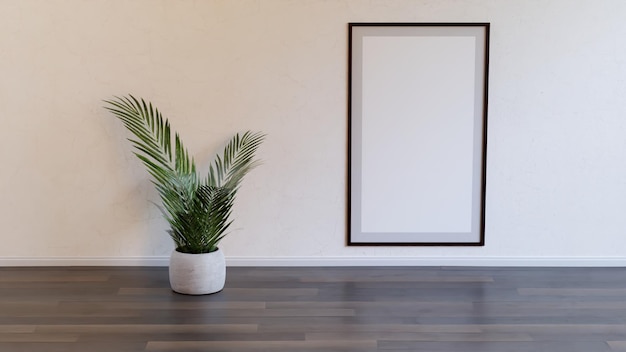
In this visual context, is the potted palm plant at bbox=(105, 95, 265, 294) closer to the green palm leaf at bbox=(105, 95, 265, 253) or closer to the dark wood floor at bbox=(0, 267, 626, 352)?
the green palm leaf at bbox=(105, 95, 265, 253)

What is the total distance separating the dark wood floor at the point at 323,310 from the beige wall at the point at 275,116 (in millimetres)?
211

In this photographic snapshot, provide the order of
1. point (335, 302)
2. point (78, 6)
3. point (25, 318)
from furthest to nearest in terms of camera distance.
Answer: point (78, 6) < point (335, 302) < point (25, 318)

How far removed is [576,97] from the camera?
3549mm

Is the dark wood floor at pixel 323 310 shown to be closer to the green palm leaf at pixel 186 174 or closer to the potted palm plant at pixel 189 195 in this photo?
the potted palm plant at pixel 189 195

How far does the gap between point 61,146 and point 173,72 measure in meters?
0.73

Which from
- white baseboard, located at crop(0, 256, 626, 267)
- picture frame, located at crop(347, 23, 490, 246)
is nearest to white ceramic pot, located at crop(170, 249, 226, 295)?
white baseboard, located at crop(0, 256, 626, 267)

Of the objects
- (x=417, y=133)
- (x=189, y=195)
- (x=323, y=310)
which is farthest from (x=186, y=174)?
(x=417, y=133)

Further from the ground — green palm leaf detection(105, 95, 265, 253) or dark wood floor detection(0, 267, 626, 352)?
green palm leaf detection(105, 95, 265, 253)

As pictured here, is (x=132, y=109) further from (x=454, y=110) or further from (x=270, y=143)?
(x=454, y=110)

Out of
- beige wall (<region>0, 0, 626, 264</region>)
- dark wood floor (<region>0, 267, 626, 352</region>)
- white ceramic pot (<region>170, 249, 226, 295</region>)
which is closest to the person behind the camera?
dark wood floor (<region>0, 267, 626, 352</region>)

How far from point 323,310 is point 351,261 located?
2.49 ft

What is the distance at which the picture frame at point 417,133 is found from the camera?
3.51 metres

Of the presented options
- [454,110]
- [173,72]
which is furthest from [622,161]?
[173,72]

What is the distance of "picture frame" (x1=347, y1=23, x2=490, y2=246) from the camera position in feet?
11.5
